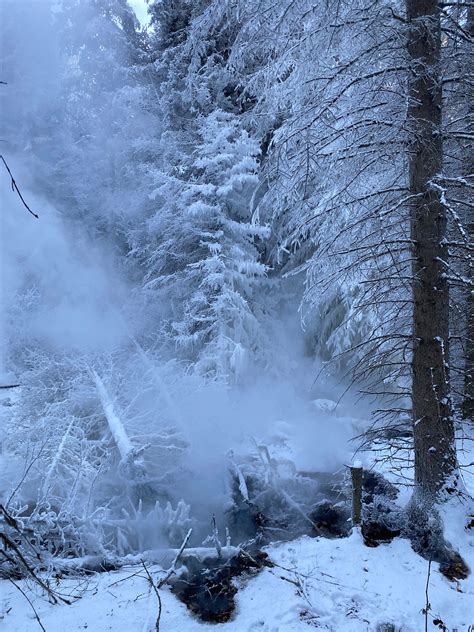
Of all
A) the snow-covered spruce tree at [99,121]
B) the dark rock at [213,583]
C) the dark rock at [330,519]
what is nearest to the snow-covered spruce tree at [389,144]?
the dark rock at [330,519]

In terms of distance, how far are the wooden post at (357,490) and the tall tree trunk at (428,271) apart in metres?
0.68

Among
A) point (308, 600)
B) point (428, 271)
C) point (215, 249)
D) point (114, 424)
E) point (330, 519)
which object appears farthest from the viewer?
point (215, 249)

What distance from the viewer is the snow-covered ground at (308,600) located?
3818mm

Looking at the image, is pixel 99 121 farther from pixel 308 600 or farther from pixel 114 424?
pixel 308 600

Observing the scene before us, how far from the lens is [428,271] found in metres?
4.66

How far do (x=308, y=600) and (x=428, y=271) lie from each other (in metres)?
3.72

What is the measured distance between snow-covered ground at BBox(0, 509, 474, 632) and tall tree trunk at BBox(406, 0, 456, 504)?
0.77 metres

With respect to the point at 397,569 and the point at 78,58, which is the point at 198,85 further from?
the point at 397,569

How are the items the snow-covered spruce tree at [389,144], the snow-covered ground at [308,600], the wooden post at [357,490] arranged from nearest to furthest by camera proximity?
the snow-covered ground at [308,600], the snow-covered spruce tree at [389,144], the wooden post at [357,490]

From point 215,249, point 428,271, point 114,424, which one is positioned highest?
point 215,249

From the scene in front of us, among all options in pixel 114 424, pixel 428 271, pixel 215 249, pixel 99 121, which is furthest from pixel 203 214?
pixel 428 271

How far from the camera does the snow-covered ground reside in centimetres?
382

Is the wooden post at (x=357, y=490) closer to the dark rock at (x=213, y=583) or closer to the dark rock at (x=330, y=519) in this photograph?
the dark rock at (x=330, y=519)

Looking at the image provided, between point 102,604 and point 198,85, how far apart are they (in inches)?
445
